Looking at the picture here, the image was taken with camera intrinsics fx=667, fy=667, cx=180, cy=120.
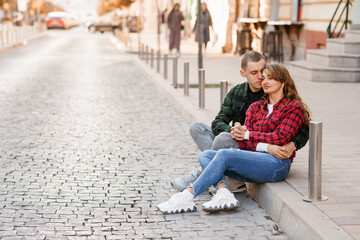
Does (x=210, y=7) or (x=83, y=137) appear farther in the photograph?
(x=210, y=7)

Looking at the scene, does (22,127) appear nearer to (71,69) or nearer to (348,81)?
(348,81)

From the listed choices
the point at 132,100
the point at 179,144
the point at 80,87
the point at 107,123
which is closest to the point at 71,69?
the point at 80,87

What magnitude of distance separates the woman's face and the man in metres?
0.30

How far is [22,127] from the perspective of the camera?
9703 mm

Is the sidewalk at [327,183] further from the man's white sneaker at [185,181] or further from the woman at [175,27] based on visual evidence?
the woman at [175,27]

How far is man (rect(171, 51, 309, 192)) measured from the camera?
540 cm

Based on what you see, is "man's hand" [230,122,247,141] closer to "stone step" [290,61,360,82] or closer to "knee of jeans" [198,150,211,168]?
"knee of jeans" [198,150,211,168]

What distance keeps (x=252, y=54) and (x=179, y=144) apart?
288 centimetres

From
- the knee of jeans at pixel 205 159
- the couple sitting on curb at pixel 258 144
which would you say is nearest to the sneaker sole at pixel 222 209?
the couple sitting on curb at pixel 258 144

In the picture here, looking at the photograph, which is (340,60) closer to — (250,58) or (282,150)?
(250,58)

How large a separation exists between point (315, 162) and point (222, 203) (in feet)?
2.73

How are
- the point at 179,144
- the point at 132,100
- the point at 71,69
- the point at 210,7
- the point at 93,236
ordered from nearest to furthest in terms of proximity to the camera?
the point at 93,236
the point at 179,144
the point at 132,100
the point at 71,69
the point at 210,7

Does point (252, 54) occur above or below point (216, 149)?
above

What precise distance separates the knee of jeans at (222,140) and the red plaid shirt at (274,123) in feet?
0.37
